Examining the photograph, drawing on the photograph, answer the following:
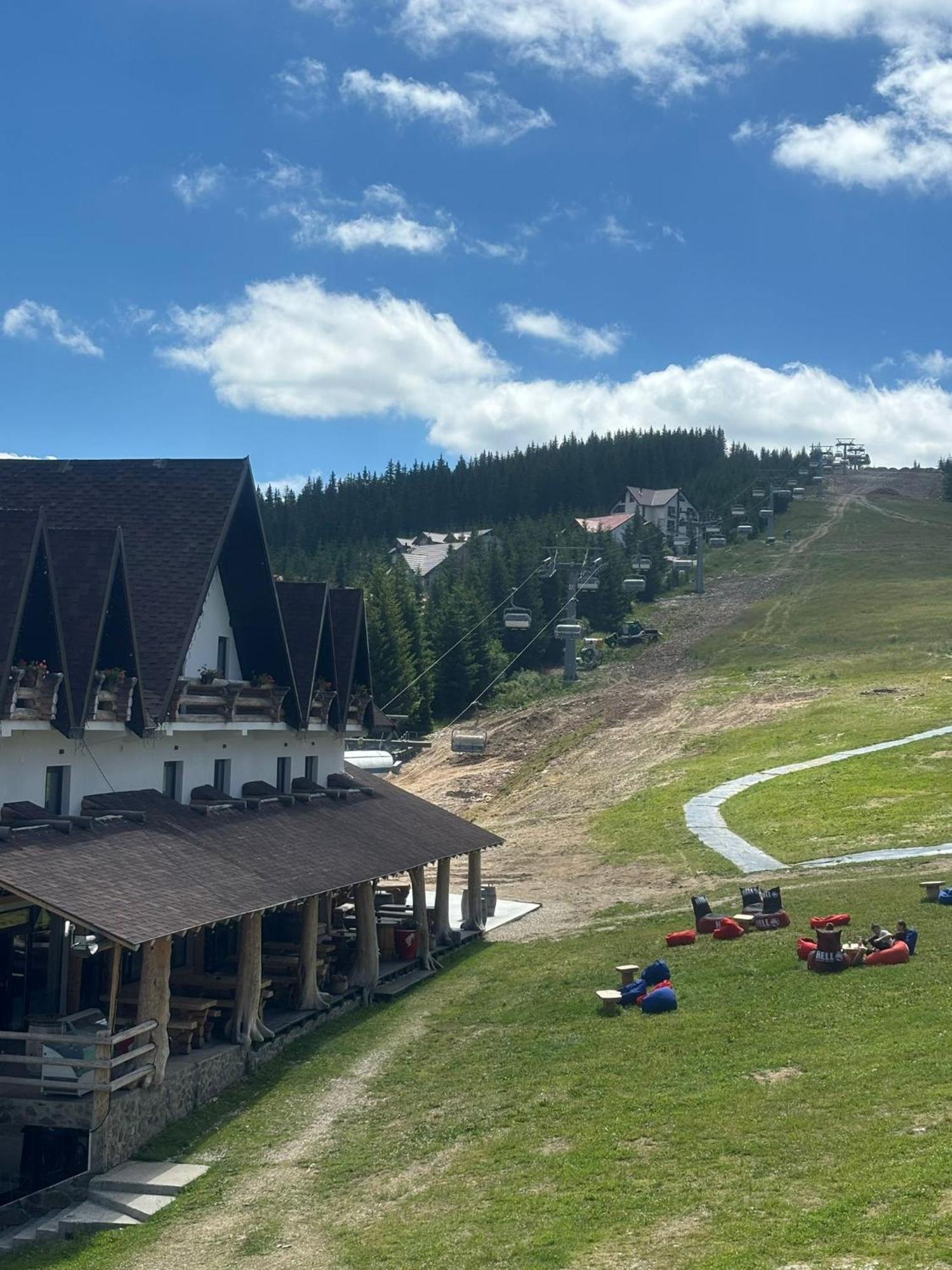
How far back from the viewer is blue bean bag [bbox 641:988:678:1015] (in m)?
25.1

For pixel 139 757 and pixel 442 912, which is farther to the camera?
pixel 442 912

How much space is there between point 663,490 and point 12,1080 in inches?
6797

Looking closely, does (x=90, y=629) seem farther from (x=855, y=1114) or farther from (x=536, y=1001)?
(x=855, y=1114)

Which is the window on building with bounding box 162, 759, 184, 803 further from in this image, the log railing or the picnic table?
the log railing

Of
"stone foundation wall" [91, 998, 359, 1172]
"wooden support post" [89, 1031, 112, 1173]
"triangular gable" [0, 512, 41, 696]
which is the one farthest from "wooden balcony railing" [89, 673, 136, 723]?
"wooden support post" [89, 1031, 112, 1173]

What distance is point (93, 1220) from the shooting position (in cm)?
1880

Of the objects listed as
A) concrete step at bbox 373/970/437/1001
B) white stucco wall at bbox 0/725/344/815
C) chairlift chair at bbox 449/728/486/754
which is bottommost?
concrete step at bbox 373/970/437/1001

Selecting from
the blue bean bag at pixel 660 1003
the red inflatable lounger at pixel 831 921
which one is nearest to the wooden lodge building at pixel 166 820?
the blue bean bag at pixel 660 1003

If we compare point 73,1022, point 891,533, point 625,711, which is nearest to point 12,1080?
point 73,1022

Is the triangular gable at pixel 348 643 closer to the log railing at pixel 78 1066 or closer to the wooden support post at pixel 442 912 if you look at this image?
the wooden support post at pixel 442 912

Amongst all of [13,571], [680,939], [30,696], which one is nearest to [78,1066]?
[30,696]

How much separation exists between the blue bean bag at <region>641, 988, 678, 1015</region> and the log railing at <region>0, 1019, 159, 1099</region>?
28.6 feet

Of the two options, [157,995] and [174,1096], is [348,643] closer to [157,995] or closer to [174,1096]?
[157,995]

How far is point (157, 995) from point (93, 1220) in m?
4.22
